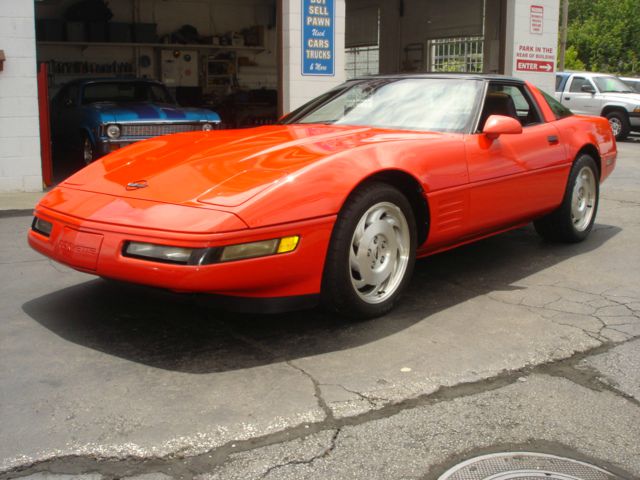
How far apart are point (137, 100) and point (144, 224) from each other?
25.5ft

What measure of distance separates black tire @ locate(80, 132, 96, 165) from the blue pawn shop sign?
312cm

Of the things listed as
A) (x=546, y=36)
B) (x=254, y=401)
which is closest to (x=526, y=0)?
(x=546, y=36)

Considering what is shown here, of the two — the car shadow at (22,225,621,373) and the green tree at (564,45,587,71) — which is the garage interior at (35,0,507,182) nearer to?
the car shadow at (22,225,621,373)

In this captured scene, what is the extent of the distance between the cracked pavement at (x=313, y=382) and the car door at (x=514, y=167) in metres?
0.50

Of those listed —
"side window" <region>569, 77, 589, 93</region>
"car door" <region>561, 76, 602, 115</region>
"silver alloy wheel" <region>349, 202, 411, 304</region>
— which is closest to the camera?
"silver alloy wheel" <region>349, 202, 411, 304</region>

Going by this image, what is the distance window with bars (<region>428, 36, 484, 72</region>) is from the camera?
1855 cm

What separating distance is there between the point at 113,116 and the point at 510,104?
5.59 metres

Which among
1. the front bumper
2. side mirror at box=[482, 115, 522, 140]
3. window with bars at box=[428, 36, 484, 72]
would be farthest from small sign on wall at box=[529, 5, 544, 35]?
the front bumper

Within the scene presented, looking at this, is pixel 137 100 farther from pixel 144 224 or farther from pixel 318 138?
pixel 144 224

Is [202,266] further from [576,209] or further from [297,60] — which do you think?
[297,60]

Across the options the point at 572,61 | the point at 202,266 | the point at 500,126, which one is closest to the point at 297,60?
the point at 500,126

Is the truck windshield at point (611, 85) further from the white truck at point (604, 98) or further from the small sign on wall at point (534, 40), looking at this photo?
the small sign on wall at point (534, 40)

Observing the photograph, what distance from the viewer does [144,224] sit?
138 inches

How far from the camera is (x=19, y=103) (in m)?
8.88
